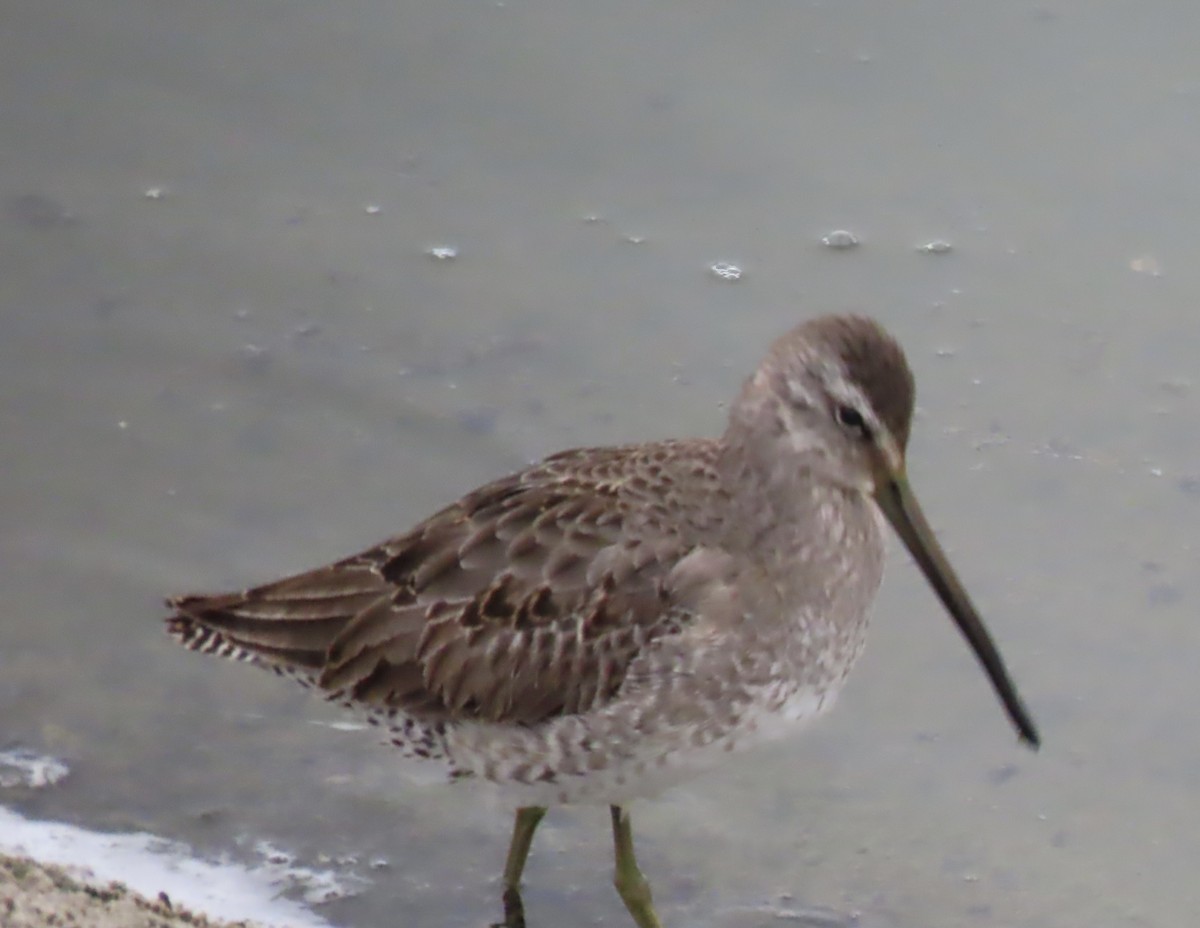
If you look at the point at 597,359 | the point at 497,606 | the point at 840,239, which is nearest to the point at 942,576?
the point at 497,606

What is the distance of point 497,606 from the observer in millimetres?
4113

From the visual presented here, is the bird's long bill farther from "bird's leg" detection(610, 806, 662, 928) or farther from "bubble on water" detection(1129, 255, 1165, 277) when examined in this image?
"bubble on water" detection(1129, 255, 1165, 277)

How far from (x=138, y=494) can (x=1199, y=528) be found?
8.50ft

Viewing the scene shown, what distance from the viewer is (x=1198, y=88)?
21.4 feet

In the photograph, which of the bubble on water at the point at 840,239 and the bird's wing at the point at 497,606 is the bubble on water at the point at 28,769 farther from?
the bubble on water at the point at 840,239

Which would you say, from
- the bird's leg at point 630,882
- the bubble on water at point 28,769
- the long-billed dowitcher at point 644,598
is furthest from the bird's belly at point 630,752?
the bubble on water at point 28,769

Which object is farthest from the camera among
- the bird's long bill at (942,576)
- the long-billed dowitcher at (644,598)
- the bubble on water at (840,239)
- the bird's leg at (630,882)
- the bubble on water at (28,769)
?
the bubble on water at (840,239)

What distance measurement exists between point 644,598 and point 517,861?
0.76 m

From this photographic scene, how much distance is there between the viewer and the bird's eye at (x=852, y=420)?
4035 millimetres

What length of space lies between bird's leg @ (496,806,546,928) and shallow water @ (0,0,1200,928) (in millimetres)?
54

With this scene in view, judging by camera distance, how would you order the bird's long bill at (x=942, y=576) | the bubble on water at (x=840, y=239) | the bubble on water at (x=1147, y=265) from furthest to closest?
the bubble on water at (x=840, y=239), the bubble on water at (x=1147, y=265), the bird's long bill at (x=942, y=576)

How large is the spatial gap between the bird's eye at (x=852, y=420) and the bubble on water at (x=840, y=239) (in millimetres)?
2165

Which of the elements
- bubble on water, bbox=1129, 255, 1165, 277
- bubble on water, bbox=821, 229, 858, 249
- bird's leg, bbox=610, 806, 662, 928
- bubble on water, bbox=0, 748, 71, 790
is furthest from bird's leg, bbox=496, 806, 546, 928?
bubble on water, bbox=1129, 255, 1165, 277

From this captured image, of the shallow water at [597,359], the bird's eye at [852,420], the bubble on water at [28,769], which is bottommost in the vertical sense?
the bubble on water at [28,769]
